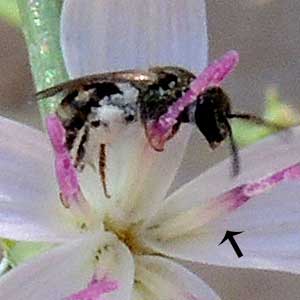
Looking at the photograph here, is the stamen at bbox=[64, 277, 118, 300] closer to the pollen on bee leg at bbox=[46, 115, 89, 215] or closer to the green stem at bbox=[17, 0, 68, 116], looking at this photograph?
the pollen on bee leg at bbox=[46, 115, 89, 215]

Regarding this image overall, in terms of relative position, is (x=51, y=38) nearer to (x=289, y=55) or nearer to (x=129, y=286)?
(x=129, y=286)

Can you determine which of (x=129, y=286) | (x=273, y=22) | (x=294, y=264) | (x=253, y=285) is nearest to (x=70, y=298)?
(x=129, y=286)

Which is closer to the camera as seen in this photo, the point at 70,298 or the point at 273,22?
the point at 70,298

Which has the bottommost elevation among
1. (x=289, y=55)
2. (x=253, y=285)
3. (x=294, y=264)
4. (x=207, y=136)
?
(x=253, y=285)

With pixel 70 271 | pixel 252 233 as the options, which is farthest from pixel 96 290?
pixel 252 233

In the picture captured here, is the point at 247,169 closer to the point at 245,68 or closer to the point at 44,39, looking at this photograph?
the point at 44,39

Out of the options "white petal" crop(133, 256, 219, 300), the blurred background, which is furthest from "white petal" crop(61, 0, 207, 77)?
the blurred background
